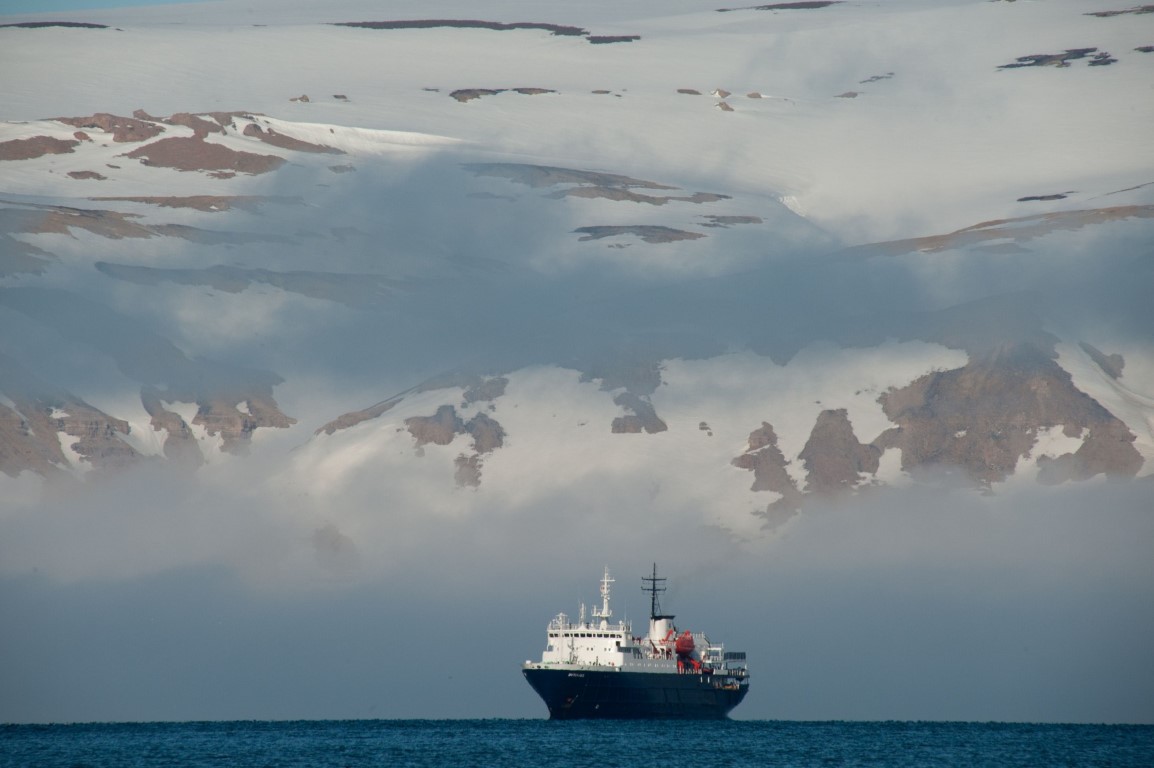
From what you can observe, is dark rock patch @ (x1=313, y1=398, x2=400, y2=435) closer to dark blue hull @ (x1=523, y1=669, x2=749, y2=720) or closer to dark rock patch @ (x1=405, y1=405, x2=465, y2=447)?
dark rock patch @ (x1=405, y1=405, x2=465, y2=447)

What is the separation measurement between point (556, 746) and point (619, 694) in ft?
69.7

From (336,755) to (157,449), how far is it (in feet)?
322

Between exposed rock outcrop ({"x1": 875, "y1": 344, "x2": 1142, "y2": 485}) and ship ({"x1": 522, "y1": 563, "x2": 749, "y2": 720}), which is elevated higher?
exposed rock outcrop ({"x1": 875, "y1": 344, "x2": 1142, "y2": 485})

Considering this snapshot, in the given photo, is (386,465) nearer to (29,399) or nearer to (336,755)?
(29,399)

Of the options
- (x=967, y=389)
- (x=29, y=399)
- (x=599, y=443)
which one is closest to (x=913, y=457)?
(x=967, y=389)

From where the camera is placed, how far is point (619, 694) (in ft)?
398

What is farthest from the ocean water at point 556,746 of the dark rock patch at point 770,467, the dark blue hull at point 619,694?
the dark rock patch at point 770,467

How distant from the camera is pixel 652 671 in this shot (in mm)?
123750

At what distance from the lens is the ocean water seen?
92812 mm

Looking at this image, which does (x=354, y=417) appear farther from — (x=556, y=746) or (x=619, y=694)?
(x=556, y=746)

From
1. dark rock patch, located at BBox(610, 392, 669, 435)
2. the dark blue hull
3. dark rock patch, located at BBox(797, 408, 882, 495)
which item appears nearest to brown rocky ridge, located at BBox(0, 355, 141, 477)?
dark rock patch, located at BBox(610, 392, 669, 435)

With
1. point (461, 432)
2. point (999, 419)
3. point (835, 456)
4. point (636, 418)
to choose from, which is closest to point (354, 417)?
point (461, 432)

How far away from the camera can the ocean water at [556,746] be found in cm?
9281

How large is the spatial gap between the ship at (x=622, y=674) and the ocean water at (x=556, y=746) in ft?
6.21
